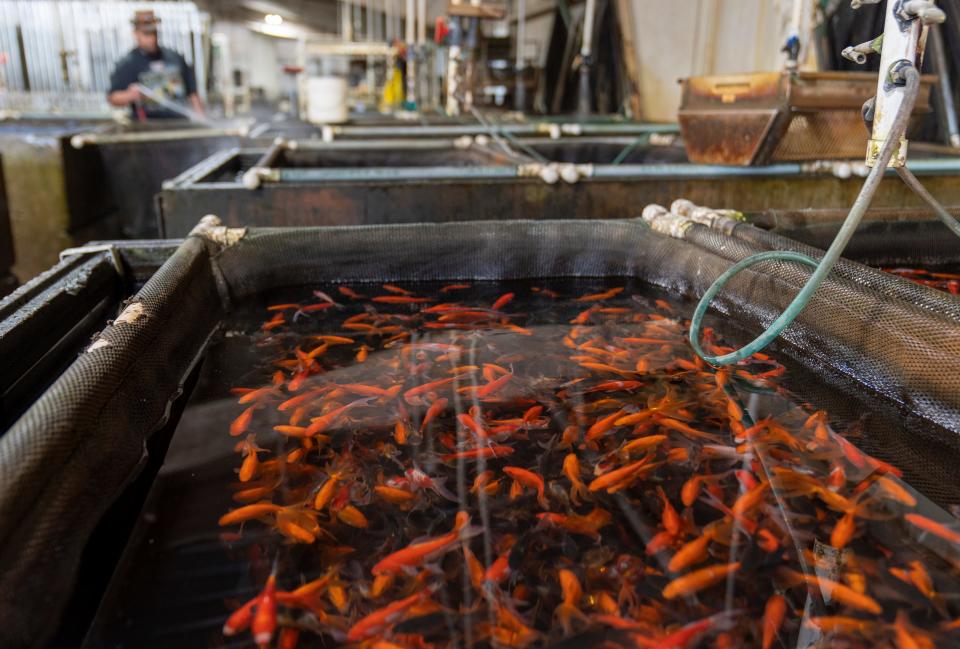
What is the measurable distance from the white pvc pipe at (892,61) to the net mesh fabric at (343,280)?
0.49 m

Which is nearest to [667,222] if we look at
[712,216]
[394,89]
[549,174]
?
[712,216]

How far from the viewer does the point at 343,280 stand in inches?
114

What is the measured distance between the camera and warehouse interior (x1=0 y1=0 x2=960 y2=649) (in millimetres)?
1191

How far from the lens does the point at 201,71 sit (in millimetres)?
12117

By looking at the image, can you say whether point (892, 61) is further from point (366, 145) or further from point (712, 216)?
point (366, 145)

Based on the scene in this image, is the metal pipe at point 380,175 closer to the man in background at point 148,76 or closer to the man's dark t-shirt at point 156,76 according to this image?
the man in background at point 148,76

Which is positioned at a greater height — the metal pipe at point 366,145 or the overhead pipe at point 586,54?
the overhead pipe at point 586,54

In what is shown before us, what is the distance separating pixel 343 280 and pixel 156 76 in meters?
6.79

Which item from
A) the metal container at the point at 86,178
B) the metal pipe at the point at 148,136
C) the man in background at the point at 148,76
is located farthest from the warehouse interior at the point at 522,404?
the man in background at the point at 148,76

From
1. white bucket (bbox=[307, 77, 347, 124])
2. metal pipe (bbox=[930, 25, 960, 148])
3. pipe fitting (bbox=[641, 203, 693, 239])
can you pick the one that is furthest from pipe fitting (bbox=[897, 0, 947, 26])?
white bucket (bbox=[307, 77, 347, 124])

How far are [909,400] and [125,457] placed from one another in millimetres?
1900

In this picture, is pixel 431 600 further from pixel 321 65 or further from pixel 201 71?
pixel 321 65

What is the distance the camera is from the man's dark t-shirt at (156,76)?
8.09 m

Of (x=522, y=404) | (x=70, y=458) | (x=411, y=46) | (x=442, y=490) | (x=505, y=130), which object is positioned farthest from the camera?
(x=411, y=46)
